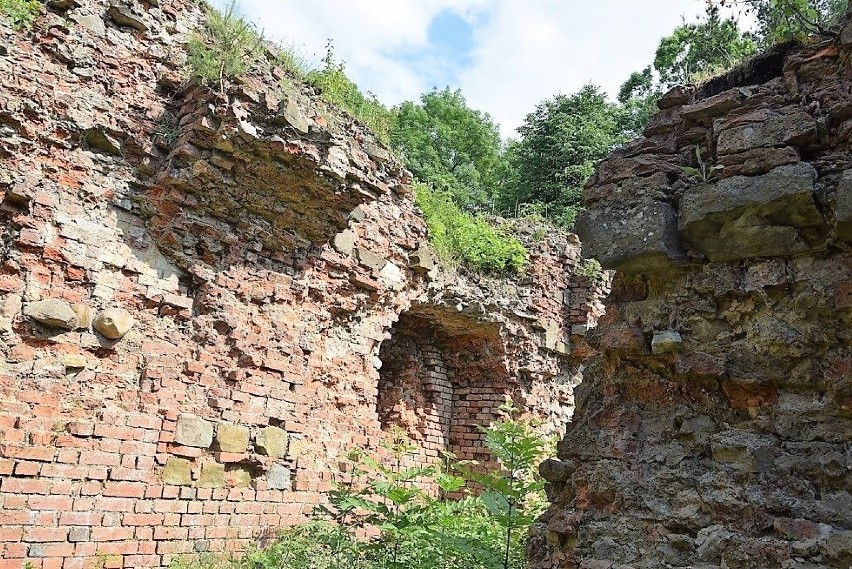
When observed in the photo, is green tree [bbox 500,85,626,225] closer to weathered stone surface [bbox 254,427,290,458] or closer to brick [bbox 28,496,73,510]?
weathered stone surface [bbox 254,427,290,458]

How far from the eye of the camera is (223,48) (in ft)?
20.9

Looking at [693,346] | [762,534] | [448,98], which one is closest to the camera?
[762,534]

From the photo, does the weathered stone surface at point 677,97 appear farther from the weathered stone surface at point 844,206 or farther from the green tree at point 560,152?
the green tree at point 560,152

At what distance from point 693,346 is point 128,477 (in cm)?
433

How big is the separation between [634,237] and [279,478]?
Result: 4362mm

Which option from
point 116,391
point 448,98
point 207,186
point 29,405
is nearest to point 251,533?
point 116,391

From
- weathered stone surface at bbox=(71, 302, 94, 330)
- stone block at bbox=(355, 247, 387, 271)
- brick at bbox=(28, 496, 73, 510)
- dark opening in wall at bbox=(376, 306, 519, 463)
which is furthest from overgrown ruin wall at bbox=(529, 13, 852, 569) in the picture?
dark opening in wall at bbox=(376, 306, 519, 463)

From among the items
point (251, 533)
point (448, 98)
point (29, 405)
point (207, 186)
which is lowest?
point (251, 533)

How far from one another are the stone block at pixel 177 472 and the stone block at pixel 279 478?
2.71 ft

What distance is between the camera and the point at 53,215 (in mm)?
5395

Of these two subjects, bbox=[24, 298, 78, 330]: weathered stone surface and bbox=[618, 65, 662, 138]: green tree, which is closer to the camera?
bbox=[24, 298, 78, 330]: weathered stone surface

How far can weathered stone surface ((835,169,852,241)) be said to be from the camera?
2.82 meters

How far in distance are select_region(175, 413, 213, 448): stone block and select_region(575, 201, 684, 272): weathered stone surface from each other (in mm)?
3831

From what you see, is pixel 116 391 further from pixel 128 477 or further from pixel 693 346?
pixel 693 346
